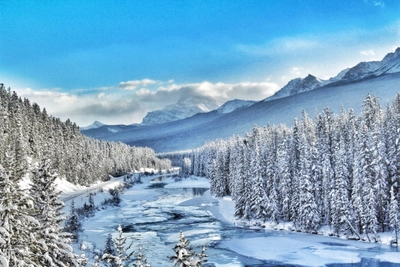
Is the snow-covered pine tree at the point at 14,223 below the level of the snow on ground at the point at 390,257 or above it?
above

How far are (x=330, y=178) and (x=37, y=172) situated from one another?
4506cm

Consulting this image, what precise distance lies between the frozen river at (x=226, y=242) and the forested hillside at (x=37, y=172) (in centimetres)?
1281

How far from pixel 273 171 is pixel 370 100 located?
27.9m

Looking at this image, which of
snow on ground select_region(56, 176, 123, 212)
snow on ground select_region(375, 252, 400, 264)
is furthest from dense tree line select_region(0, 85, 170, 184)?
snow on ground select_region(375, 252, 400, 264)

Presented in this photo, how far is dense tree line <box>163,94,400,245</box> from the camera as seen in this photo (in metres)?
46.4

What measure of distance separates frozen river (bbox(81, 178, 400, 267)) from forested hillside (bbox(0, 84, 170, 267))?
12807 mm

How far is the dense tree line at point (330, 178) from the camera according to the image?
46406 millimetres

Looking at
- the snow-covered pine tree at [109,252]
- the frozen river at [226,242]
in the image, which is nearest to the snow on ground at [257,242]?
the frozen river at [226,242]

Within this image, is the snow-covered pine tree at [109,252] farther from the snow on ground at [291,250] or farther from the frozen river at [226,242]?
the snow on ground at [291,250]

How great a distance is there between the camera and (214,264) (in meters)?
36.5

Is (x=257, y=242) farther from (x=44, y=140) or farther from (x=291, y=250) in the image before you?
(x=44, y=140)

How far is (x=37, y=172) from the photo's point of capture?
15016 mm

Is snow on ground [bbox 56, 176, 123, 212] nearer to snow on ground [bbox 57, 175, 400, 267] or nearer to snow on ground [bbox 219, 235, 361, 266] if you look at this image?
snow on ground [bbox 57, 175, 400, 267]

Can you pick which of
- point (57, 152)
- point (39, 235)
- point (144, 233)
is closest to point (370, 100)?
point (144, 233)
